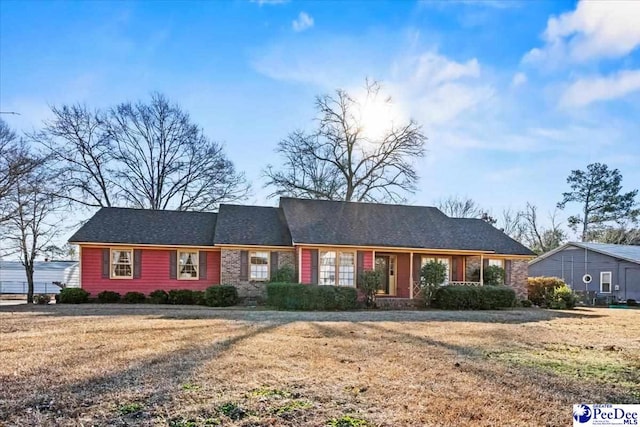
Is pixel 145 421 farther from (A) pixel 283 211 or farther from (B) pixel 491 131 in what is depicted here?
(A) pixel 283 211

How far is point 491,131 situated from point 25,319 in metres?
15.4

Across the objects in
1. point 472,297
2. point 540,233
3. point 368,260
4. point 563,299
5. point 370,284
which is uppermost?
point 540,233

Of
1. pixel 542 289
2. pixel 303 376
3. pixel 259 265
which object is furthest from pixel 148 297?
pixel 542 289

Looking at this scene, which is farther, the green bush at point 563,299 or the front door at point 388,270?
the front door at point 388,270

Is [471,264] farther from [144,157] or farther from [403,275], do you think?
[144,157]

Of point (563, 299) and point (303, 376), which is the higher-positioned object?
point (303, 376)

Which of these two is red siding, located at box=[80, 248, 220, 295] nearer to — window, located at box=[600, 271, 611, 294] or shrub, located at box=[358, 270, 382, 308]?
shrub, located at box=[358, 270, 382, 308]

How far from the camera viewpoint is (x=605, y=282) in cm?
3050

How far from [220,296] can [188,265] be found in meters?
3.28

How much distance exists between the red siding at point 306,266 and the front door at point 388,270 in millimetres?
3624

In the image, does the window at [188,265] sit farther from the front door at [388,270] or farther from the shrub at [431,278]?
the shrub at [431,278]

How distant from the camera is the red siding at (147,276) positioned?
2038 centimetres

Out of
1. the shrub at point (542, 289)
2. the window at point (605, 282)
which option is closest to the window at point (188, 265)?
the shrub at point (542, 289)

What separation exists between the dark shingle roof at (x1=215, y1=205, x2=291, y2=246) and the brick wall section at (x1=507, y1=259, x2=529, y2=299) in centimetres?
1119
